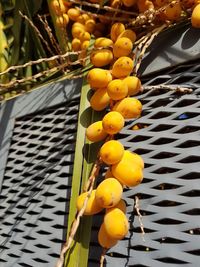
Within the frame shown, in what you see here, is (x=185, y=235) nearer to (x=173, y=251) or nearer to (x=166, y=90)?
(x=173, y=251)

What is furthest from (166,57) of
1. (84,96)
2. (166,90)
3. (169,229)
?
(169,229)

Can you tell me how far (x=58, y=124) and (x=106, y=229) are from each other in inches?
14.7

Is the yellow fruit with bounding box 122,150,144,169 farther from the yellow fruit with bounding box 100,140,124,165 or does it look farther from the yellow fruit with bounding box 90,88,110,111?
the yellow fruit with bounding box 90,88,110,111

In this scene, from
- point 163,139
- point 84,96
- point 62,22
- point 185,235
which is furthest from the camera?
point 62,22

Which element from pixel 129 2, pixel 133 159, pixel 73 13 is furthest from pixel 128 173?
pixel 73 13

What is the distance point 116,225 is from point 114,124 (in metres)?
0.16

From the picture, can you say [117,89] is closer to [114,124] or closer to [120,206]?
[114,124]

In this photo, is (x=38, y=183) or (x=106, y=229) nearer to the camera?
(x=106, y=229)

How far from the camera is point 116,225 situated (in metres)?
0.63

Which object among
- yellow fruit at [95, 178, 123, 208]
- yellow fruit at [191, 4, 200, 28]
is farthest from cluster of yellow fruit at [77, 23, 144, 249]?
yellow fruit at [191, 4, 200, 28]

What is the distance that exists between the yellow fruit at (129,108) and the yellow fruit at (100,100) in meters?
0.05

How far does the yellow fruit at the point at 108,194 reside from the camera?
0.64m

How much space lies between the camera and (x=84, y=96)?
2.89 ft

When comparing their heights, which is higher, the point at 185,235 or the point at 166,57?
the point at 166,57
